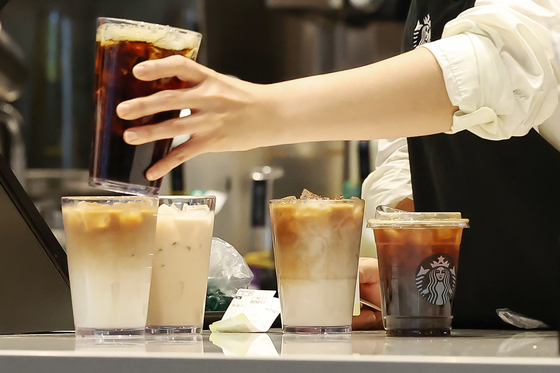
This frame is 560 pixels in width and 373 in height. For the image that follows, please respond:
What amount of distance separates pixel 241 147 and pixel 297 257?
7.3 inches

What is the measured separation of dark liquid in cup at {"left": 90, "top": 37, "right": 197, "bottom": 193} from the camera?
81 centimetres

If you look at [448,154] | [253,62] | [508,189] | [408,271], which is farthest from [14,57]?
[408,271]

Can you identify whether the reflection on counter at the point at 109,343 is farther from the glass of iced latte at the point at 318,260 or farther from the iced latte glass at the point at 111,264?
the glass of iced latte at the point at 318,260

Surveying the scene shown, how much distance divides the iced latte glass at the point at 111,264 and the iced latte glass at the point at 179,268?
0.05 m

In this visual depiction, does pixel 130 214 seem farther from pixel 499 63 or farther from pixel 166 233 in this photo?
pixel 499 63

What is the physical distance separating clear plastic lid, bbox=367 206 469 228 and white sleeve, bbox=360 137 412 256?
74 cm

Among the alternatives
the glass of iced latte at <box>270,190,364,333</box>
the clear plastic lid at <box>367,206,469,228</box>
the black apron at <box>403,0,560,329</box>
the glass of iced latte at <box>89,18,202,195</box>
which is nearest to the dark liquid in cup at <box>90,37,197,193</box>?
the glass of iced latte at <box>89,18,202,195</box>

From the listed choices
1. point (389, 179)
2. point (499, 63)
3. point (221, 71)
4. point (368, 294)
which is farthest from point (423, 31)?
point (221, 71)

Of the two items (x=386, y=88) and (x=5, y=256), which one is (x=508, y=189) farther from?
(x=5, y=256)

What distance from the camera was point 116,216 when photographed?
80 cm

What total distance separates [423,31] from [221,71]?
1.59 meters

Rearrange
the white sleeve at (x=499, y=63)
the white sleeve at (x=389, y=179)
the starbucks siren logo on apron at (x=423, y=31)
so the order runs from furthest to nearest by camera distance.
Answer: the white sleeve at (x=389, y=179) < the starbucks siren logo on apron at (x=423, y=31) < the white sleeve at (x=499, y=63)

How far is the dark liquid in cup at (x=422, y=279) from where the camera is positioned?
0.86 metres

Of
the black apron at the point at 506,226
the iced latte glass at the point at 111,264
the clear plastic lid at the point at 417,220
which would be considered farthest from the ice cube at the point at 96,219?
the black apron at the point at 506,226
